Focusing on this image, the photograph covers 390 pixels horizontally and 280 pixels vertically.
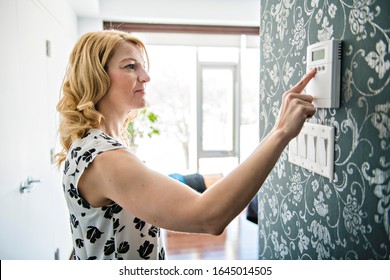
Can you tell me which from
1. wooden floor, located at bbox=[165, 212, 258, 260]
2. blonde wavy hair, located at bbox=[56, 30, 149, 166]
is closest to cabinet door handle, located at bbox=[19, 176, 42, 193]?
blonde wavy hair, located at bbox=[56, 30, 149, 166]

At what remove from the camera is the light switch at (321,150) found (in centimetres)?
73

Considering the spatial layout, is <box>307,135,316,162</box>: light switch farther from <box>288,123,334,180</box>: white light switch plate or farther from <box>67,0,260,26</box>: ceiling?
<box>67,0,260,26</box>: ceiling

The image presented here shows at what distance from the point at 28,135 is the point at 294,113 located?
4.90 feet

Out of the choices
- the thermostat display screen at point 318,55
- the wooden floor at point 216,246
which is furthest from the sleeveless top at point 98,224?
the wooden floor at point 216,246

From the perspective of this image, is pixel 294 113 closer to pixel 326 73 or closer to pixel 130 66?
pixel 326 73

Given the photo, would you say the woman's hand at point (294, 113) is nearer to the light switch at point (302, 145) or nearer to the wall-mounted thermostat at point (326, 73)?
the wall-mounted thermostat at point (326, 73)

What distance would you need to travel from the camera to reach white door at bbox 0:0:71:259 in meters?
1.35

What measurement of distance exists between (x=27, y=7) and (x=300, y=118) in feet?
5.48

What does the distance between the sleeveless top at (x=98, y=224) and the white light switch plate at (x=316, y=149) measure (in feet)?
1.42

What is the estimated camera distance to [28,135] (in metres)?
1.69

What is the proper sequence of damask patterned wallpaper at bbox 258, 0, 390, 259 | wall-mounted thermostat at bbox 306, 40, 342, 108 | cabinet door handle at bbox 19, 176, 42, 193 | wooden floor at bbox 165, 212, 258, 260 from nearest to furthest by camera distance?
damask patterned wallpaper at bbox 258, 0, 390, 259
wall-mounted thermostat at bbox 306, 40, 342, 108
cabinet door handle at bbox 19, 176, 42, 193
wooden floor at bbox 165, 212, 258, 260

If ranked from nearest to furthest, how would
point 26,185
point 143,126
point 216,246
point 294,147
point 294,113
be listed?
point 294,113, point 294,147, point 26,185, point 216,246, point 143,126

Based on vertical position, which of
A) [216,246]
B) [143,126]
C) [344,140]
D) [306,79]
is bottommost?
[216,246]

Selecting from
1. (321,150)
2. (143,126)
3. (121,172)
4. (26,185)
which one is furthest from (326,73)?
(143,126)
